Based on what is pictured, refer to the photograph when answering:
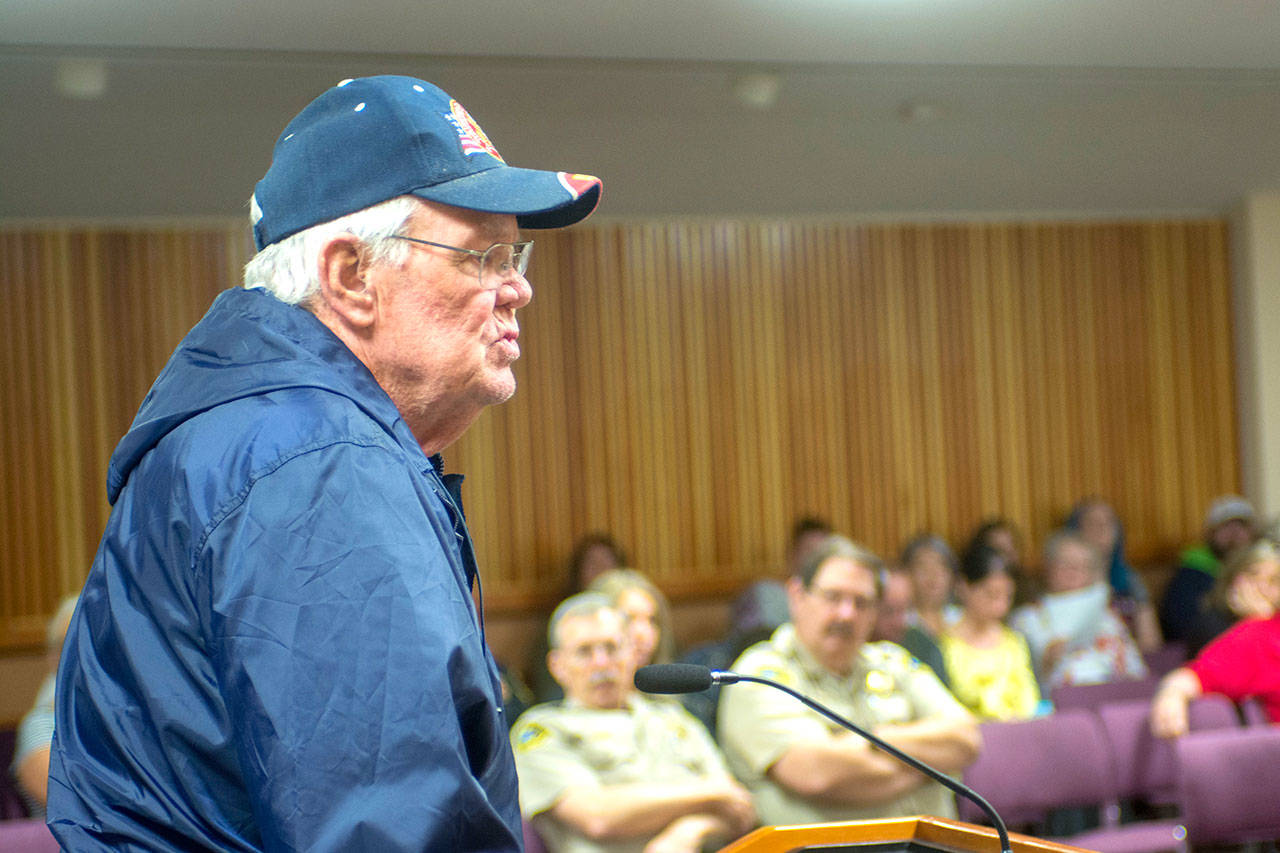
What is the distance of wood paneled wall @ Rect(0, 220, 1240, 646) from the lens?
6469 mm

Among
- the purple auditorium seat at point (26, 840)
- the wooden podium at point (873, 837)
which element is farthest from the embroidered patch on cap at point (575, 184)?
the purple auditorium seat at point (26, 840)

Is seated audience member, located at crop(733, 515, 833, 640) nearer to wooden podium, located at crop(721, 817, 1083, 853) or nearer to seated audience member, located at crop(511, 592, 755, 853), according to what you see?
seated audience member, located at crop(511, 592, 755, 853)

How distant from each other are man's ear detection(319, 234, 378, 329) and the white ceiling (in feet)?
10.9

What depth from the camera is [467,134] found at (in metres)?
1.06

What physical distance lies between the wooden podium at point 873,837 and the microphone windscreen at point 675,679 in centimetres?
35

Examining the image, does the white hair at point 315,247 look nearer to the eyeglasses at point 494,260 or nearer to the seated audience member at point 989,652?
the eyeglasses at point 494,260

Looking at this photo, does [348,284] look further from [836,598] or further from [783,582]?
[783,582]

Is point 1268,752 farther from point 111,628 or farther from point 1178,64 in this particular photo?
point 111,628

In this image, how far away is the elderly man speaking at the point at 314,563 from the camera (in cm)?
80

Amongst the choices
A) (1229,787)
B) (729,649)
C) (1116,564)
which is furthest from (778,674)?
(1116,564)

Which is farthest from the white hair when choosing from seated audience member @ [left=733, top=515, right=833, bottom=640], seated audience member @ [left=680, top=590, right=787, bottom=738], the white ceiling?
seated audience member @ [left=733, top=515, right=833, bottom=640]

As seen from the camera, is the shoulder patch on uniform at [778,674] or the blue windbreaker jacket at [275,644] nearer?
the blue windbreaker jacket at [275,644]

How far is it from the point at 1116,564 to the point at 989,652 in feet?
8.62

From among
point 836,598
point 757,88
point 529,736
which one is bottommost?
point 529,736
